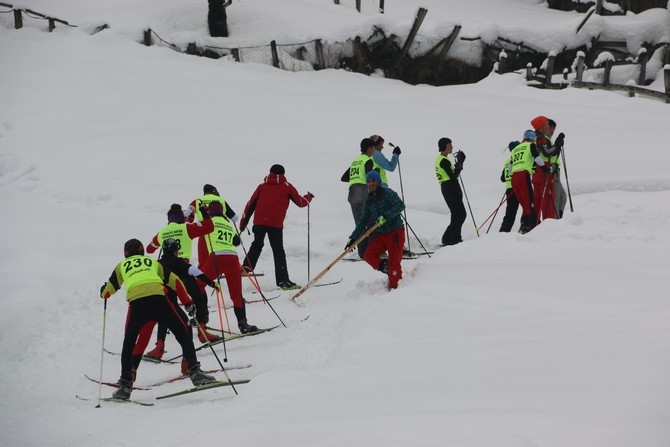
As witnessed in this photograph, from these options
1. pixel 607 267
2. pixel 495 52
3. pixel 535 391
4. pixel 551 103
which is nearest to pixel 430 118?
pixel 551 103

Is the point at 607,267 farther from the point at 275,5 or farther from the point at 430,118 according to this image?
the point at 275,5

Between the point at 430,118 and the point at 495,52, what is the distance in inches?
273

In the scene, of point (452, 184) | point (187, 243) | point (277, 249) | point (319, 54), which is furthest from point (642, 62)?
point (187, 243)

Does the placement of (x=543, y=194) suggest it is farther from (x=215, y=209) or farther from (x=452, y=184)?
(x=215, y=209)

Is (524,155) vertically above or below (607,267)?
above

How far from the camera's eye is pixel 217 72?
2134cm

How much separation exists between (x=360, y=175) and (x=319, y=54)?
1358 centimetres

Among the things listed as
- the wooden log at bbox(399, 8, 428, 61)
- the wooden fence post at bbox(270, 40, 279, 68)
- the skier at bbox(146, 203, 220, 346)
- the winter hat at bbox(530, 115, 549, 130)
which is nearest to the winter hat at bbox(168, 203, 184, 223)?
the skier at bbox(146, 203, 220, 346)

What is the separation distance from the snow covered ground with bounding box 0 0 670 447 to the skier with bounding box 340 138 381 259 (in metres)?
0.92

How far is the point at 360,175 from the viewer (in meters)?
10.5

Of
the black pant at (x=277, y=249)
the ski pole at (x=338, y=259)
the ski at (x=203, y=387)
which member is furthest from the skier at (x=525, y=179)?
the ski at (x=203, y=387)

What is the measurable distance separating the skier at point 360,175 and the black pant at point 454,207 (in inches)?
50.4

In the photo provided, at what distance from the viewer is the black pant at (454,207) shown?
36.4ft

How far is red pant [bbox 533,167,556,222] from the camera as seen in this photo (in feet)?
35.7
